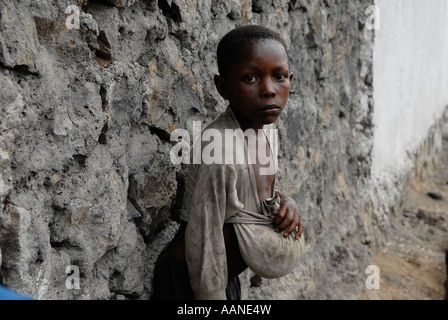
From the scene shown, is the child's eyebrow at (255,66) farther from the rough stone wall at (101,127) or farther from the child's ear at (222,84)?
the rough stone wall at (101,127)

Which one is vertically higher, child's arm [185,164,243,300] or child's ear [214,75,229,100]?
child's ear [214,75,229,100]

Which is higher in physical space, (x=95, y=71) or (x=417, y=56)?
(x=417, y=56)

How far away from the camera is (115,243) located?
1457 millimetres

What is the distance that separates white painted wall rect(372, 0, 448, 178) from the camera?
4.78 meters

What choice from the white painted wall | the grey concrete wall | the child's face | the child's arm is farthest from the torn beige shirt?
the white painted wall

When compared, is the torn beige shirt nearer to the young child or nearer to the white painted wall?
the young child

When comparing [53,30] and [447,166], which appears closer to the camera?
[53,30]

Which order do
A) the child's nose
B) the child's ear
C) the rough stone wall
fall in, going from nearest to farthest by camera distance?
1. the rough stone wall
2. the child's nose
3. the child's ear

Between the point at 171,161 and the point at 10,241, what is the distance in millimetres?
723

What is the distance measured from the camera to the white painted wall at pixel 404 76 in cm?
478

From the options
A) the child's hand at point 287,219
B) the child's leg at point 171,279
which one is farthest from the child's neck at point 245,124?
the child's leg at point 171,279

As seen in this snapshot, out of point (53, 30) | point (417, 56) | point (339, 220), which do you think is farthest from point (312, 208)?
point (417, 56)
